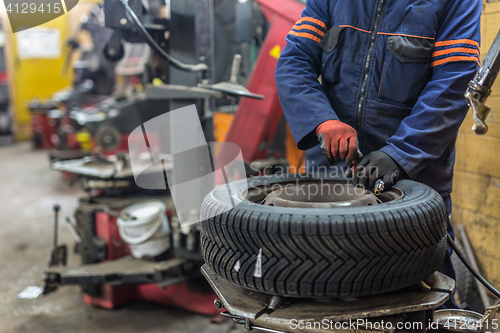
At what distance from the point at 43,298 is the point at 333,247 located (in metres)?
2.26

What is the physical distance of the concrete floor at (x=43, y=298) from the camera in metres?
2.17

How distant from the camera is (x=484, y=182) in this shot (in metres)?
1.87

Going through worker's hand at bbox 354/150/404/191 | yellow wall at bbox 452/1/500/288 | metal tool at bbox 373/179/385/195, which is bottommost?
yellow wall at bbox 452/1/500/288

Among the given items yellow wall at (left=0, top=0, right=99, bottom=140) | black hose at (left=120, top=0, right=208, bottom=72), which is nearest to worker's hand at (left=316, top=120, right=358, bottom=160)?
black hose at (left=120, top=0, right=208, bottom=72)

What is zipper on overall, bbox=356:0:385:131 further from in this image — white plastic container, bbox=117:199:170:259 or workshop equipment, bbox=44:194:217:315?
white plastic container, bbox=117:199:170:259

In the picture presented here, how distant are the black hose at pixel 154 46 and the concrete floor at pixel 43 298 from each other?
4.26ft

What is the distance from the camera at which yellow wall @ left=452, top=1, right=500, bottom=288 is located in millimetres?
1760

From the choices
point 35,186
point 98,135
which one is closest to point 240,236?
point 98,135

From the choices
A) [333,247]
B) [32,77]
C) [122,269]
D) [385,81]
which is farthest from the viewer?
[32,77]

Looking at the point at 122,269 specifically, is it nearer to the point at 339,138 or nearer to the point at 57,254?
the point at 57,254

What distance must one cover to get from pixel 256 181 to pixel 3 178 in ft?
18.0

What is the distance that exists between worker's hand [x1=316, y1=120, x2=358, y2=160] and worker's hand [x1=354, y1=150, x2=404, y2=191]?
0.06 metres

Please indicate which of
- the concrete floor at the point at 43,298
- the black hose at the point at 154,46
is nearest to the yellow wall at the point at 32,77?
the concrete floor at the point at 43,298

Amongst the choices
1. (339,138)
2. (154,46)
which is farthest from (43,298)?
(339,138)
